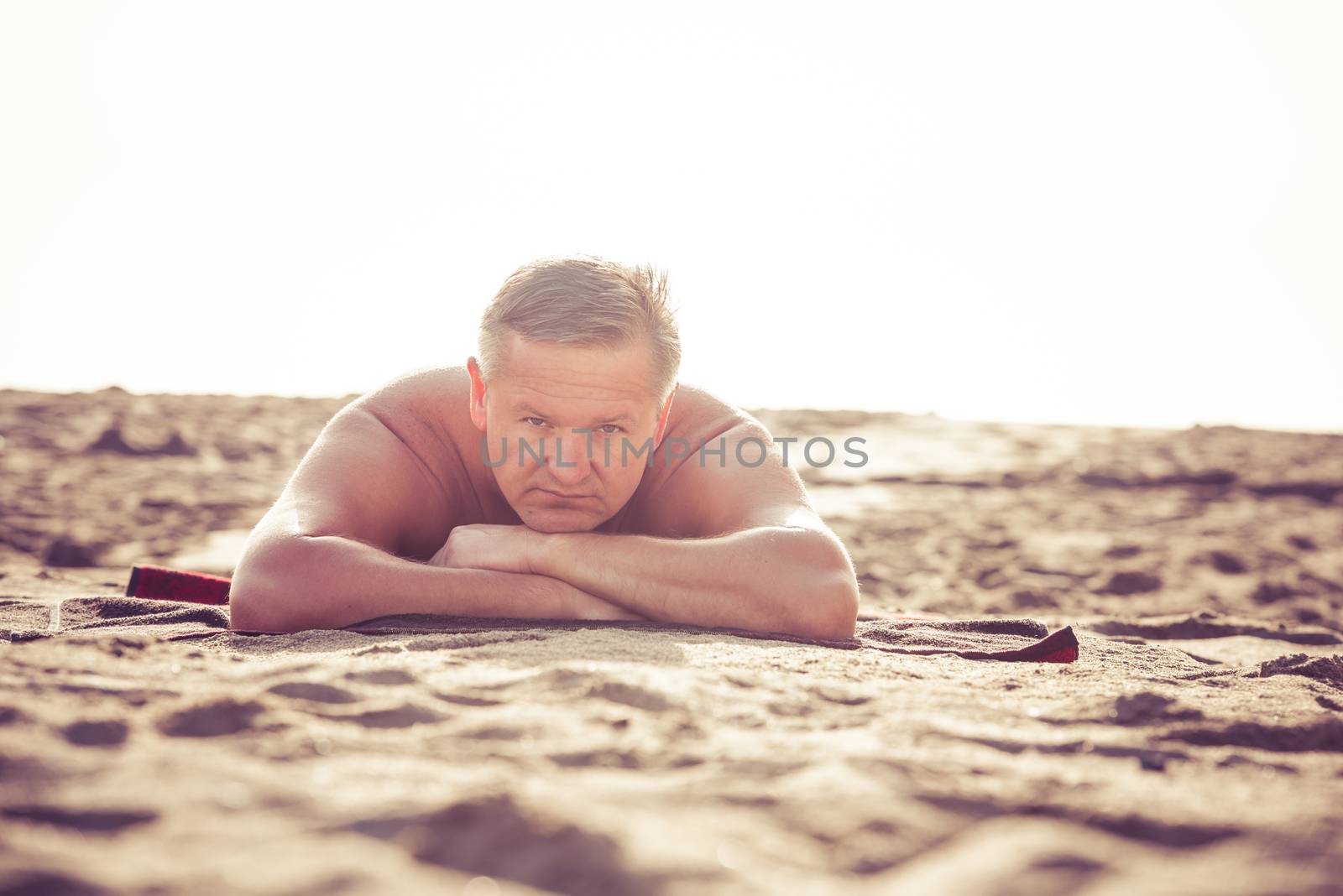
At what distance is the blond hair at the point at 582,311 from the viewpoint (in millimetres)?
2537

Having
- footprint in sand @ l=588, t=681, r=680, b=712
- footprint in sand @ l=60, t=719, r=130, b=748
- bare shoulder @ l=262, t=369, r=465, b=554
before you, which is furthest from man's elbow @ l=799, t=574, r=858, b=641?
footprint in sand @ l=60, t=719, r=130, b=748

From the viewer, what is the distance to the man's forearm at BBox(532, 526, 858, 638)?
2.48 metres

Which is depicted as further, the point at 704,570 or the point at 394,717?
the point at 704,570

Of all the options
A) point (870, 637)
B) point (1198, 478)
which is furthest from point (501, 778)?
Result: point (1198, 478)

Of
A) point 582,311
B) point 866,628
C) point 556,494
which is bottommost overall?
point 866,628

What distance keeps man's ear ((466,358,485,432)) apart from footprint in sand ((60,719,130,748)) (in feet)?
4.93

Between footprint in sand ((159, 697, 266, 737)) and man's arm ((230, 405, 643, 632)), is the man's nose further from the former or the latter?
footprint in sand ((159, 697, 266, 737))

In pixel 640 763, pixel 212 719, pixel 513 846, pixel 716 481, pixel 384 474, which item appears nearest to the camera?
pixel 513 846

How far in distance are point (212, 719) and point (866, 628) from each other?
1.99 meters

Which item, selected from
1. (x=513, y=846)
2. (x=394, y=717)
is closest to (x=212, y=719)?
(x=394, y=717)

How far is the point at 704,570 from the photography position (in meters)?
2.50

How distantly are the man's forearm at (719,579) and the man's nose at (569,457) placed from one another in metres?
0.16

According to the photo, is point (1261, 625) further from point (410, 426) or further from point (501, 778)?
point (501, 778)

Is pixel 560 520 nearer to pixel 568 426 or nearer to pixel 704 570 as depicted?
pixel 568 426
